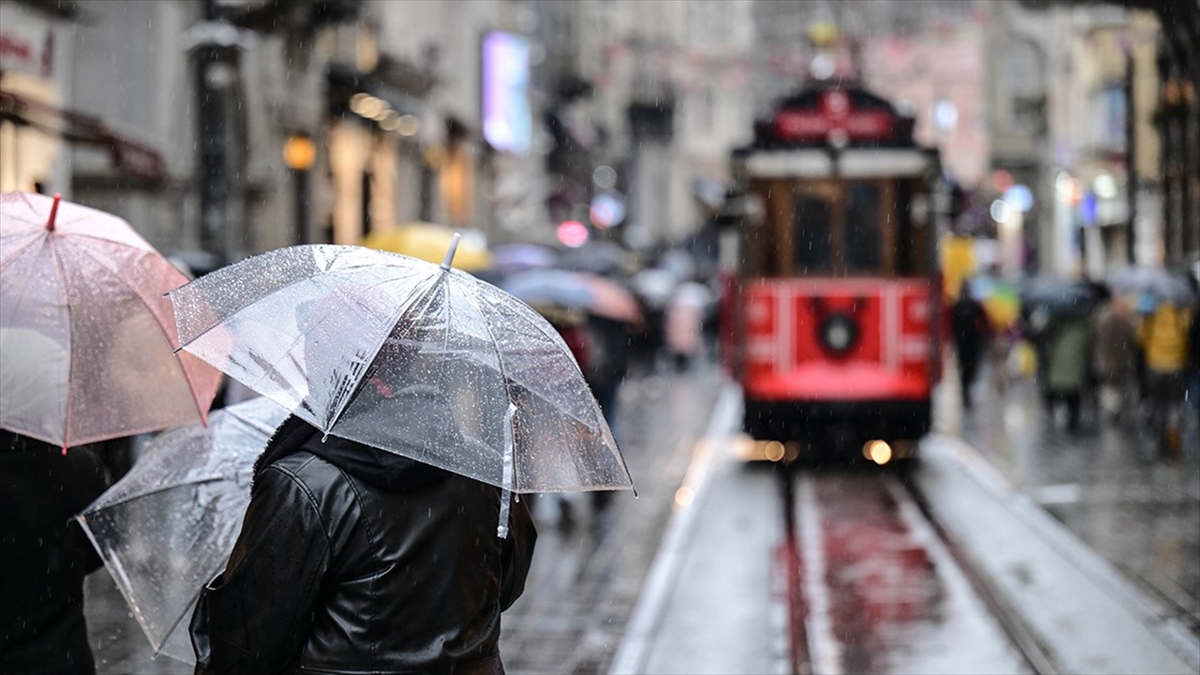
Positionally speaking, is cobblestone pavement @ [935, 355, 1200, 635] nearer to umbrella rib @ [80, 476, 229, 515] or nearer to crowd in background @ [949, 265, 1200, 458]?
crowd in background @ [949, 265, 1200, 458]

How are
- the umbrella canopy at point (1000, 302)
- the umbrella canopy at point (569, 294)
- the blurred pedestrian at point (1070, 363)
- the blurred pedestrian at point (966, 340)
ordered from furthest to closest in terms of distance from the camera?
the umbrella canopy at point (1000, 302) → the blurred pedestrian at point (966, 340) → the blurred pedestrian at point (1070, 363) → the umbrella canopy at point (569, 294)

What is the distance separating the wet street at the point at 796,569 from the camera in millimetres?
8508

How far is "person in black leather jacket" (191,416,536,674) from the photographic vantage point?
3.44 m

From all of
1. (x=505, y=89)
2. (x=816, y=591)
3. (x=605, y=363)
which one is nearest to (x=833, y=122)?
(x=605, y=363)

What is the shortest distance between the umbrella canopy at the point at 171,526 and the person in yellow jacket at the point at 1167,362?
14.4m

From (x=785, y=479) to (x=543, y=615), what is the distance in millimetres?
7300

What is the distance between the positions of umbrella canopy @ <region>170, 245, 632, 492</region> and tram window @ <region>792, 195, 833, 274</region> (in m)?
13.9

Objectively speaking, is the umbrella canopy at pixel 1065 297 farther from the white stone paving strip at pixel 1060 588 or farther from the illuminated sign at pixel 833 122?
the white stone paving strip at pixel 1060 588

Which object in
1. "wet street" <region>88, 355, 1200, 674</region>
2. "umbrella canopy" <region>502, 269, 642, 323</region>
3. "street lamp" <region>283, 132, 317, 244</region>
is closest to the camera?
"wet street" <region>88, 355, 1200, 674</region>

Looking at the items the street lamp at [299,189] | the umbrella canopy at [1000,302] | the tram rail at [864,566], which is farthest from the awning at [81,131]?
the umbrella canopy at [1000,302]

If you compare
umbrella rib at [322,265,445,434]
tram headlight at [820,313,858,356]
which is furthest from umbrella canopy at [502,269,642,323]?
umbrella rib at [322,265,445,434]

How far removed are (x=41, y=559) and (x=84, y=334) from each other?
1.96 feet

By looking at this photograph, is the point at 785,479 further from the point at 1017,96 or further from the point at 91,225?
the point at 1017,96

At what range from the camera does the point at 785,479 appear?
16516 millimetres
